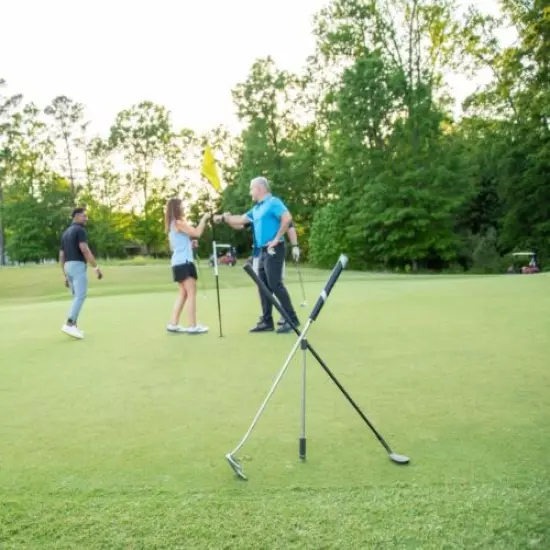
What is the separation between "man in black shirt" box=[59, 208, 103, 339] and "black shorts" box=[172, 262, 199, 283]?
4.32ft

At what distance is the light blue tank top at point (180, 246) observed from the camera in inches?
365

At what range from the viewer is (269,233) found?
29.1ft

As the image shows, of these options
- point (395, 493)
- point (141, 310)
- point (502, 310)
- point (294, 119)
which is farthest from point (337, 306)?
point (294, 119)

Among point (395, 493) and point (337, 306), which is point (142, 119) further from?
point (395, 493)

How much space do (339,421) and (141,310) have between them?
913 cm

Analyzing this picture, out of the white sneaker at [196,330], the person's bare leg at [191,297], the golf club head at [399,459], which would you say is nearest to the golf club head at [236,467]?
the golf club head at [399,459]

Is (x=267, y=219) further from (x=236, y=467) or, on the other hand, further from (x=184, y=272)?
(x=236, y=467)

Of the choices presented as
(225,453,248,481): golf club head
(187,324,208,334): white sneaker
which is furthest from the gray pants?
(225,453,248,481): golf club head

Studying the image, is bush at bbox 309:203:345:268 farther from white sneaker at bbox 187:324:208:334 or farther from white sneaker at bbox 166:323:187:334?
white sneaker at bbox 187:324:208:334

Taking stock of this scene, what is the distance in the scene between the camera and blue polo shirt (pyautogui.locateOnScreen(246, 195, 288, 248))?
8.77 metres

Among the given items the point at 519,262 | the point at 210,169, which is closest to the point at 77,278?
the point at 210,169

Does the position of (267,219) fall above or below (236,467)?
above

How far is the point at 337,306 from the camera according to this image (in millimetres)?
11891

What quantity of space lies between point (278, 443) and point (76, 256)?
6579 millimetres
